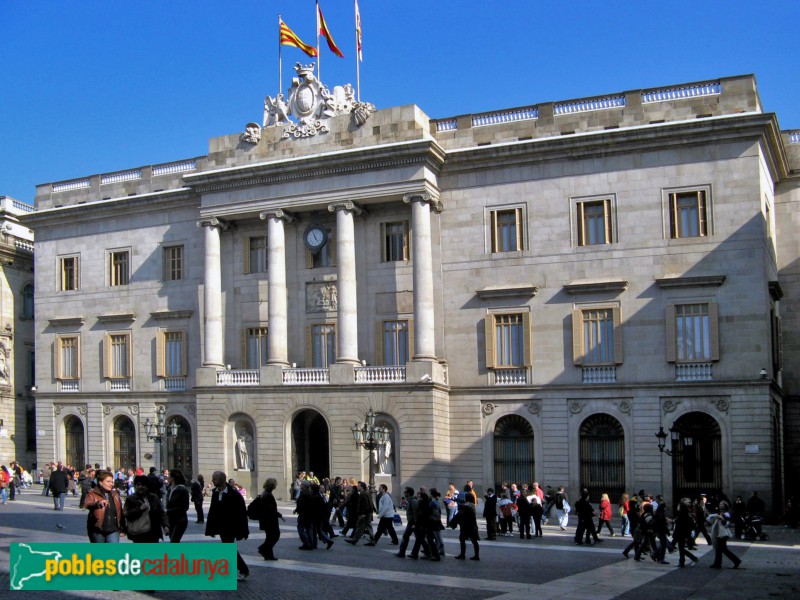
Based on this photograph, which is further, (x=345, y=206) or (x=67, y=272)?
(x=67, y=272)

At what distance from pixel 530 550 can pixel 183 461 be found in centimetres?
2540

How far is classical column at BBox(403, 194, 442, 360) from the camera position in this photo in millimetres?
43625

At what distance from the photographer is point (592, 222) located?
141 feet

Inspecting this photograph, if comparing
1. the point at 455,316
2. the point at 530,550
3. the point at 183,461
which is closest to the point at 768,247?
the point at 455,316

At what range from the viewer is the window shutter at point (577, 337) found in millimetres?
42406

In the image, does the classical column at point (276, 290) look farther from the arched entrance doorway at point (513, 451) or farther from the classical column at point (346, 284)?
the arched entrance doorway at point (513, 451)

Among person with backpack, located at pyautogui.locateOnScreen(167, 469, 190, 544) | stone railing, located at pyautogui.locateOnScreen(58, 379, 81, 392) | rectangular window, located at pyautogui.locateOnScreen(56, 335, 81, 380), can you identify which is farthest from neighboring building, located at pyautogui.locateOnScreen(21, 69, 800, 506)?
person with backpack, located at pyautogui.locateOnScreen(167, 469, 190, 544)

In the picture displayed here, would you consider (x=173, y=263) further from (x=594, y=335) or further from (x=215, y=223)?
(x=594, y=335)

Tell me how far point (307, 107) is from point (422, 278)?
9643 mm

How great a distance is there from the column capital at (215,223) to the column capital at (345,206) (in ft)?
19.2

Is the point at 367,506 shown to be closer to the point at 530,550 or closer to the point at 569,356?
the point at 530,550

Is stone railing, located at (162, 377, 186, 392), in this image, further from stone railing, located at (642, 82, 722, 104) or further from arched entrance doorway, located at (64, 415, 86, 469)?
stone railing, located at (642, 82, 722, 104)

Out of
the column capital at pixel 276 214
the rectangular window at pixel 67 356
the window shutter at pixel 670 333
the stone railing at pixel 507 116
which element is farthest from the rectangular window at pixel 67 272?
the window shutter at pixel 670 333

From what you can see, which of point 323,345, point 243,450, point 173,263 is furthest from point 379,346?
point 173,263
